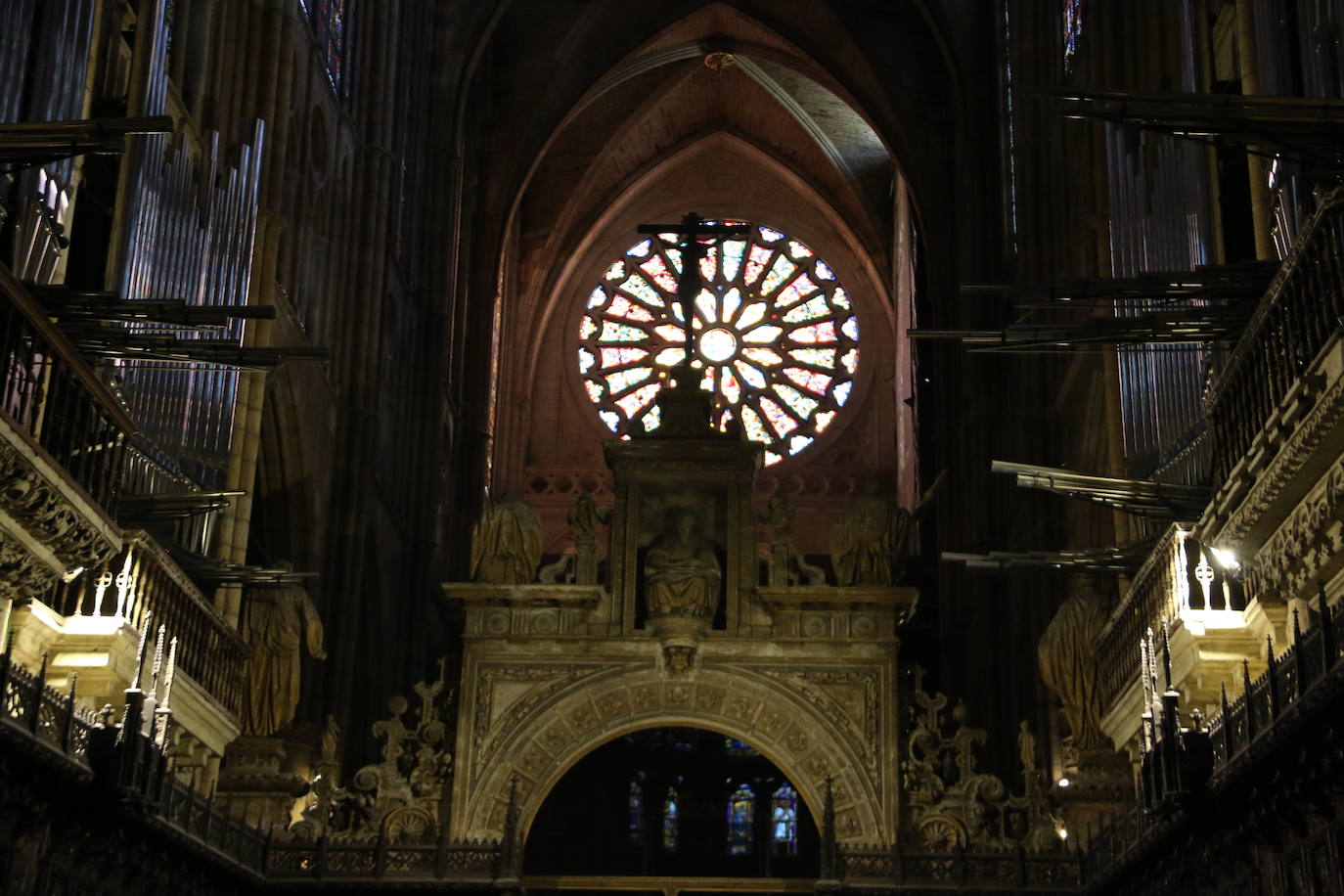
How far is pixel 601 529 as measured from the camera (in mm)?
45062

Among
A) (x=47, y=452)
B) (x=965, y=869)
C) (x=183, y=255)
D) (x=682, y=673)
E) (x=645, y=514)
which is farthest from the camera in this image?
(x=645, y=514)

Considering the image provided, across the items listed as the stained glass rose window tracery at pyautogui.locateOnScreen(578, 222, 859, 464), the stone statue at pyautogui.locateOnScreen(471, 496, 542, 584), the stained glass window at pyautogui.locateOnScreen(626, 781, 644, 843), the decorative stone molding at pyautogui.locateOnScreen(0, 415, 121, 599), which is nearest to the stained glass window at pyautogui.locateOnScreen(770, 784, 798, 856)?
the stained glass window at pyautogui.locateOnScreen(626, 781, 644, 843)

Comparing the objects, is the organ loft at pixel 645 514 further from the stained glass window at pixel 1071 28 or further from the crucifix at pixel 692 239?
the stained glass window at pixel 1071 28

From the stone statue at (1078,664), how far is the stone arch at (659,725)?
Result: 2097 millimetres

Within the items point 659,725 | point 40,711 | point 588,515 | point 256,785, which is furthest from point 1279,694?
point 256,785

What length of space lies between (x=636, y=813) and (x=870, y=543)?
13.6 meters

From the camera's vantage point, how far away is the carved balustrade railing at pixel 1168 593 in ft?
51.2

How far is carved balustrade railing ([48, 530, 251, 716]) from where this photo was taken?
16.3 meters

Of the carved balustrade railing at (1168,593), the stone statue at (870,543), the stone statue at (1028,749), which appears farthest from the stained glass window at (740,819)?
the carved balustrade railing at (1168,593)

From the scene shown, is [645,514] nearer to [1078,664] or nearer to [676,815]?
[1078,664]

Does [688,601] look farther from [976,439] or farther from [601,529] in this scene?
[601,529]

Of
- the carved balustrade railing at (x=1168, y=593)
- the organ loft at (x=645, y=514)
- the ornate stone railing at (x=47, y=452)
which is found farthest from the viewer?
the carved balustrade railing at (x=1168, y=593)

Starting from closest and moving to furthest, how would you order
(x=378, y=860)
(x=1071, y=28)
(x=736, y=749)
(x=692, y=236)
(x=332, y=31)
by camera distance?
1. (x=378, y=860)
2. (x=692, y=236)
3. (x=1071, y=28)
4. (x=332, y=31)
5. (x=736, y=749)

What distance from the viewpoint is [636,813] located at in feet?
113
